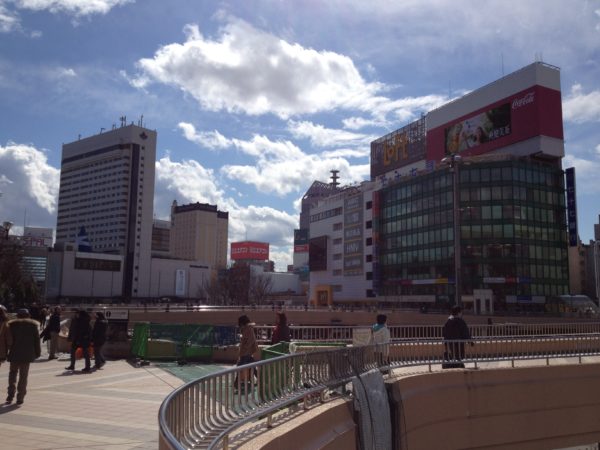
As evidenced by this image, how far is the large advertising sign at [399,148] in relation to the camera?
9331cm

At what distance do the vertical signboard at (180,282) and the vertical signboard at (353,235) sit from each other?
7535 centimetres

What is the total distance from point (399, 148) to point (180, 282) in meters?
88.0

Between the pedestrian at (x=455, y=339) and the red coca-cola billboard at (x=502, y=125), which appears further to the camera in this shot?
the red coca-cola billboard at (x=502, y=125)

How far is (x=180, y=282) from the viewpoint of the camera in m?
163

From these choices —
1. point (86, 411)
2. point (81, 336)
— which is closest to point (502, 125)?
point (81, 336)

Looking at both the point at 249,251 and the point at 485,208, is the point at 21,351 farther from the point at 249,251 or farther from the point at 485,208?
the point at 249,251

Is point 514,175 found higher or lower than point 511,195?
higher

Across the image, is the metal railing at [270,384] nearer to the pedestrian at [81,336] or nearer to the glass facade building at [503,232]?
the pedestrian at [81,336]

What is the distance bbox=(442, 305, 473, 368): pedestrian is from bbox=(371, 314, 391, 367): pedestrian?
207 centimetres

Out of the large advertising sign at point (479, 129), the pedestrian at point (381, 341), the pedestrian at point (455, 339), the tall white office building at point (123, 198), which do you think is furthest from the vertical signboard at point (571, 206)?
the tall white office building at point (123, 198)

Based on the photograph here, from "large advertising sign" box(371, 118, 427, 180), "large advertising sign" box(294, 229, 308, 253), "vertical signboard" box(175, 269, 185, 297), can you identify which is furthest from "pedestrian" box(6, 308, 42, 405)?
"large advertising sign" box(294, 229, 308, 253)

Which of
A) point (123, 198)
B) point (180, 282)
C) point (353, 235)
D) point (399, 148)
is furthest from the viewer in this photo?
point (180, 282)

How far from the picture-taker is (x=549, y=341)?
53.9 feet

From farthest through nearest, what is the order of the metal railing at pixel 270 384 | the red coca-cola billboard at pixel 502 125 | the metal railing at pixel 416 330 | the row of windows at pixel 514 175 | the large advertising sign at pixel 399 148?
the large advertising sign at pixel 399 148, the row of windows at pixel 514 175, the red coca-cola billboard at pixel 502 125, the metal railing at pixel 416 330, the metal railing at pixel 270 384
